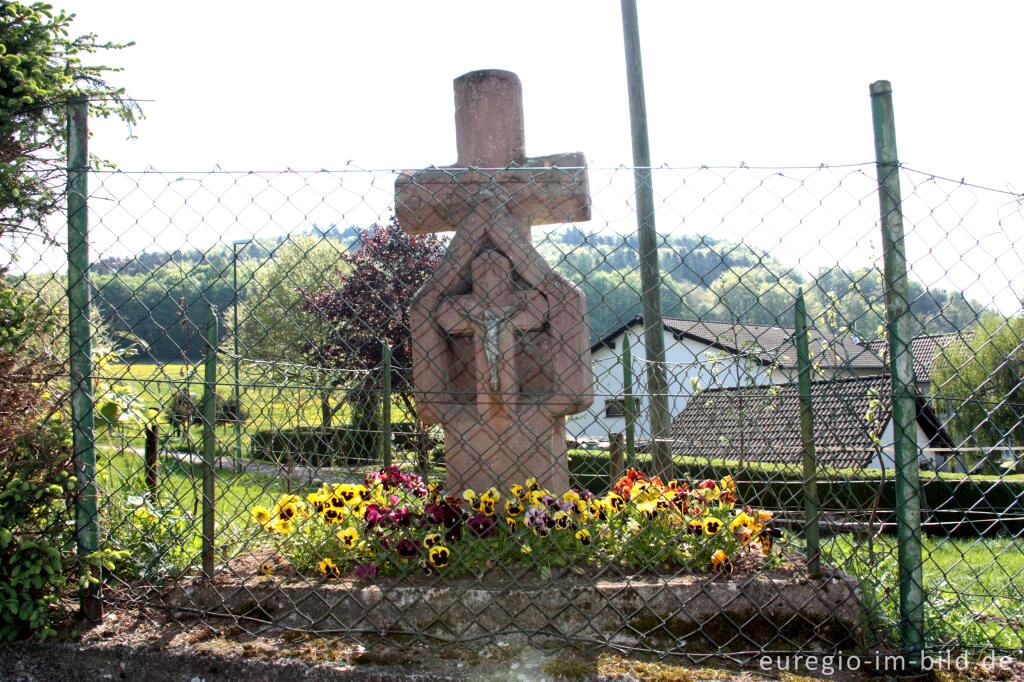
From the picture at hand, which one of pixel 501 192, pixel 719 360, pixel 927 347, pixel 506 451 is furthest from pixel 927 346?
pixel 501 192

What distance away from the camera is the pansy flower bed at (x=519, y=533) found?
2.56 metres

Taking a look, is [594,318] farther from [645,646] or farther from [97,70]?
[97,70]

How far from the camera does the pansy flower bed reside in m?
2.56

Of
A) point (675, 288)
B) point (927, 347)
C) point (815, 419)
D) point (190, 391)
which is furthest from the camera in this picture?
point (815, 419)

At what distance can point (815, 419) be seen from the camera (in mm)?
6977

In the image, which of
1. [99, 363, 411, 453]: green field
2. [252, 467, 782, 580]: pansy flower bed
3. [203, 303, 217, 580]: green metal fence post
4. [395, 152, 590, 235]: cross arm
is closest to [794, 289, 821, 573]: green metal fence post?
[252, 467, 782, 580]: pansy flower bed

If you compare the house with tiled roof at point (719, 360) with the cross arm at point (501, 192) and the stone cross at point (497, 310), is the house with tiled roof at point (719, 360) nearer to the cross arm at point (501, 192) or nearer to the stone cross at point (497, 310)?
the stone cross at point (497, 310)

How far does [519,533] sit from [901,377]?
140 cm

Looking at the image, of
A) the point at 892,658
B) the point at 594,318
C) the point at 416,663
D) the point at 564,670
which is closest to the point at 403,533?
the point at 416,663

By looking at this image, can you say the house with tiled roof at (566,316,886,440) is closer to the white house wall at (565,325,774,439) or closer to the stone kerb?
the white house wall at (565,325,774,439)

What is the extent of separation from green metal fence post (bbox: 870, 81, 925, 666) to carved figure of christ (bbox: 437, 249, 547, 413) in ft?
4.31

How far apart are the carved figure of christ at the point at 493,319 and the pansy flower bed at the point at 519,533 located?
0.45 m

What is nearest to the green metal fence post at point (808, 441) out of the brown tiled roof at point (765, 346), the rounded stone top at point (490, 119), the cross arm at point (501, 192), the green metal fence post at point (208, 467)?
the brown tiled roof at point (765, 346)

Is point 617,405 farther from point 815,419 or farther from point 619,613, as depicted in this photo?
point 619,613
